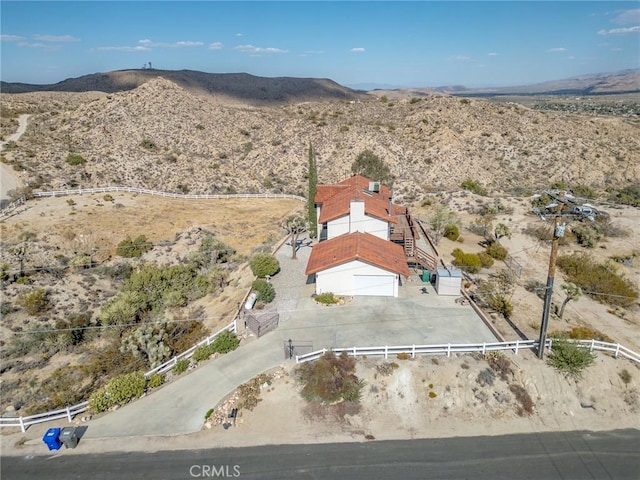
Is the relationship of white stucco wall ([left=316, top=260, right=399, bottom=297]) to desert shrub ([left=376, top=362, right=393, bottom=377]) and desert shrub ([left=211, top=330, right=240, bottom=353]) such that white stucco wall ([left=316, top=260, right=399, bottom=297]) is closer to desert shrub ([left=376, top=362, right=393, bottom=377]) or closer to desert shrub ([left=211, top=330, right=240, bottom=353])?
desert shrub ([left=211, top=330, right=240, bottom=353])

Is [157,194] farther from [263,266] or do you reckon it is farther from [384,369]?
[384,369]

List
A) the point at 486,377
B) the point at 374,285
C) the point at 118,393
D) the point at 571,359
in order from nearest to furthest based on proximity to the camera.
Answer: the point at 118,393
the point at 486,377
the point at 571,359
the point at 374,285

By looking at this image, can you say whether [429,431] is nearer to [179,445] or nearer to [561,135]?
[179,445]

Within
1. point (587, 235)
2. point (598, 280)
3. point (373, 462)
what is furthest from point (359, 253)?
point (587, 235)

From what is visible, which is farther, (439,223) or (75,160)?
(75,160)

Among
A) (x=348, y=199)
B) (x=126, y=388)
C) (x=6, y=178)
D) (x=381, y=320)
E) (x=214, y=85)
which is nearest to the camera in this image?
(x=126, y=388)

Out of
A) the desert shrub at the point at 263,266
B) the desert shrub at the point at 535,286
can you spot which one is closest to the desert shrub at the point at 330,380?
the desert shrub at the point at 263,266

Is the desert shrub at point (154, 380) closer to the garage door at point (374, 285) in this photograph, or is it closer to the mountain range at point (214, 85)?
the garage door at point (374, 285)

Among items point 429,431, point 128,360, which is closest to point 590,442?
point 429,431
